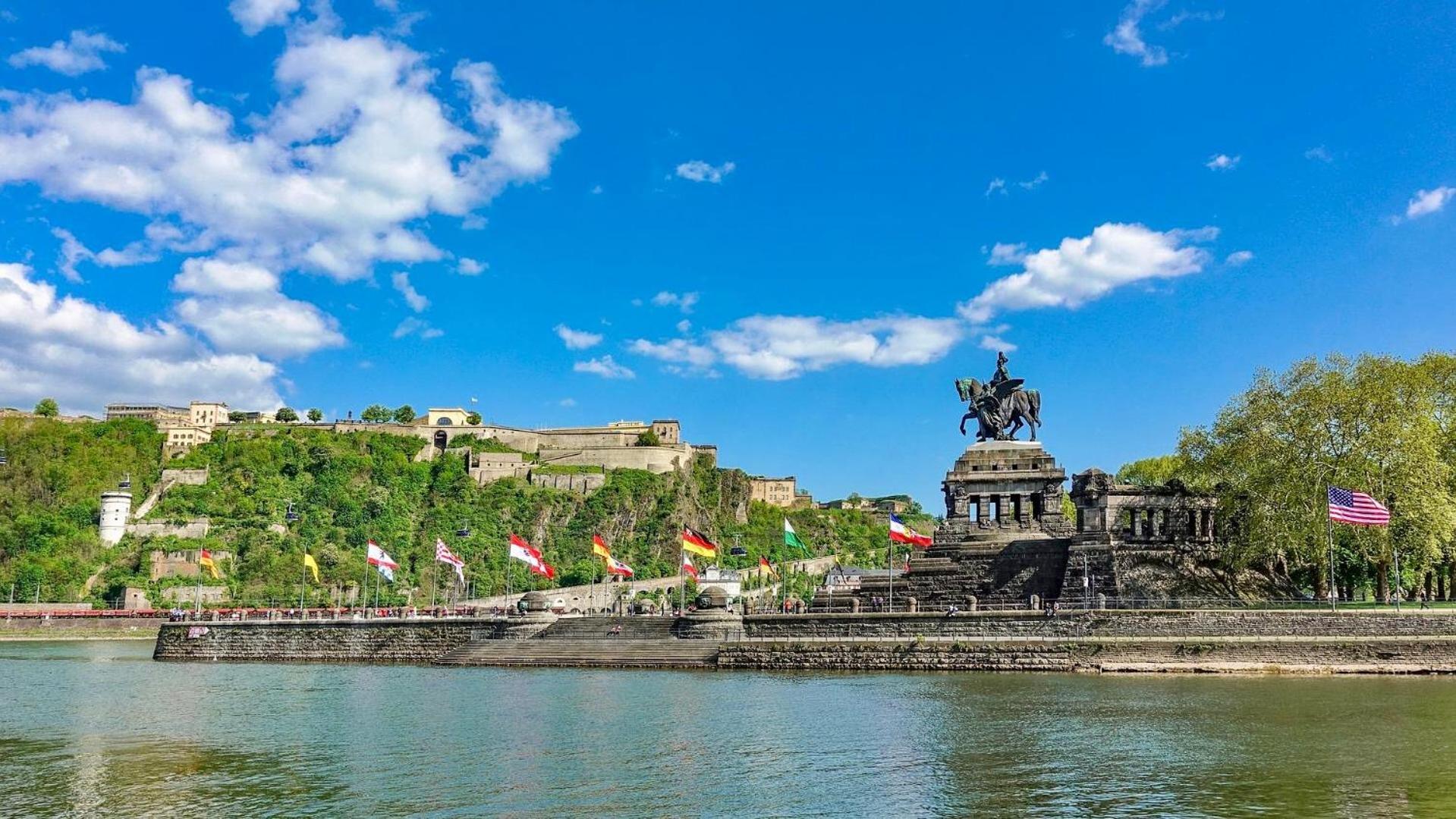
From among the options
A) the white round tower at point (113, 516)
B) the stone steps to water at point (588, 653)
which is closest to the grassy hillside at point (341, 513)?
the white round tower at point (113, 516)

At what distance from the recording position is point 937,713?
3078 cm

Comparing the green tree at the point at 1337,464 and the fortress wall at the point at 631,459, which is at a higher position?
the fortress wall at the point at 631,459

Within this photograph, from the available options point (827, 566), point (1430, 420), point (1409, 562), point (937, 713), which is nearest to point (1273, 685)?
point (937, 713)

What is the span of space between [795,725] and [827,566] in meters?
98.1

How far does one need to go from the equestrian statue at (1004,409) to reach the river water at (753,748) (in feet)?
79.0

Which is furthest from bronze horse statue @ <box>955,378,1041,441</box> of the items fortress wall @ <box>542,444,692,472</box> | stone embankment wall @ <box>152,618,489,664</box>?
fortress wall @ <box>542,444,692,472</box>

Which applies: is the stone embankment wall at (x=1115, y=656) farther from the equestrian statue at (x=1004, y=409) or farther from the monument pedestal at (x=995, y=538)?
the equestrian statue at (x=1004, y=409)

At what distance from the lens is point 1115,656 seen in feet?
140

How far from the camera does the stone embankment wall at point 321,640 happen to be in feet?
177

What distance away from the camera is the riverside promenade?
40625 millimetres

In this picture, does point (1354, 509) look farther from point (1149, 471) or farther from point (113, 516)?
point (113, 516)

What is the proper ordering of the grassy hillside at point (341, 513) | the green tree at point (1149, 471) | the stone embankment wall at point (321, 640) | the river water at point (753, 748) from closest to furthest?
the river water at point (753, 748)
the stone embankment wall at point (321, 640)
the green tree at point (1149, 471)
the grassy hillside at point (341, 513)

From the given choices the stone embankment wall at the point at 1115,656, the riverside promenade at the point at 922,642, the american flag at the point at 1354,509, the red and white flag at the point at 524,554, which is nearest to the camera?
the stone embankment wall at the point at 1115,656

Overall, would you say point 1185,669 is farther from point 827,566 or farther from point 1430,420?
point 827,566
